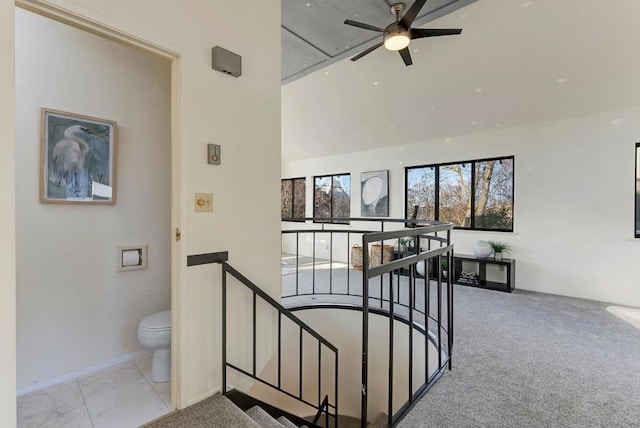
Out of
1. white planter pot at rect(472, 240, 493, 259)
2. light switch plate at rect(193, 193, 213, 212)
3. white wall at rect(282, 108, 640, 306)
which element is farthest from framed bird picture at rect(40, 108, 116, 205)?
white wall at rect(282, 108, 640, 306)

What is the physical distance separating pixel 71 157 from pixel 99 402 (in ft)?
5.57

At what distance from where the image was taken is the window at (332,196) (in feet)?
22.8

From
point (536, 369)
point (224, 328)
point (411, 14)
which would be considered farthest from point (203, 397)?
point (411, 14)

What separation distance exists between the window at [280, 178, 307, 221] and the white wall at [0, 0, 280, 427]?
5.66 metres

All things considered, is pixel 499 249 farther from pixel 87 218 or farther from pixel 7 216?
pixel 7 216

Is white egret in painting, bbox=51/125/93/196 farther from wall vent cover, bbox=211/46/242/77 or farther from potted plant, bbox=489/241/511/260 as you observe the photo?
potted plant, bbox=489/241/511/260

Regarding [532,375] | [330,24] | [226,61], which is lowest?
[532,375]

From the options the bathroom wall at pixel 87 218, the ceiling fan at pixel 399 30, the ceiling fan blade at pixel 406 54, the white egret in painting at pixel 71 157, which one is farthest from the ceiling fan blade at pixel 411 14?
the white egret in painting at pixel 71 157

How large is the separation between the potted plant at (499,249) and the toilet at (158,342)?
449 centimetres

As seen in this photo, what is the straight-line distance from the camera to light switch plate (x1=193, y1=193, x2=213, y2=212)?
1813 mm

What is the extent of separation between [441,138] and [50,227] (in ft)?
17.8

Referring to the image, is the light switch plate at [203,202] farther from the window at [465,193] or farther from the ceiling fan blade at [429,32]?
the window at [465,193]

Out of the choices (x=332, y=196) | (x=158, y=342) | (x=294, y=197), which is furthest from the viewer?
(x=294, y=197)

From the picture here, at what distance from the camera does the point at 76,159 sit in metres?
2.27
